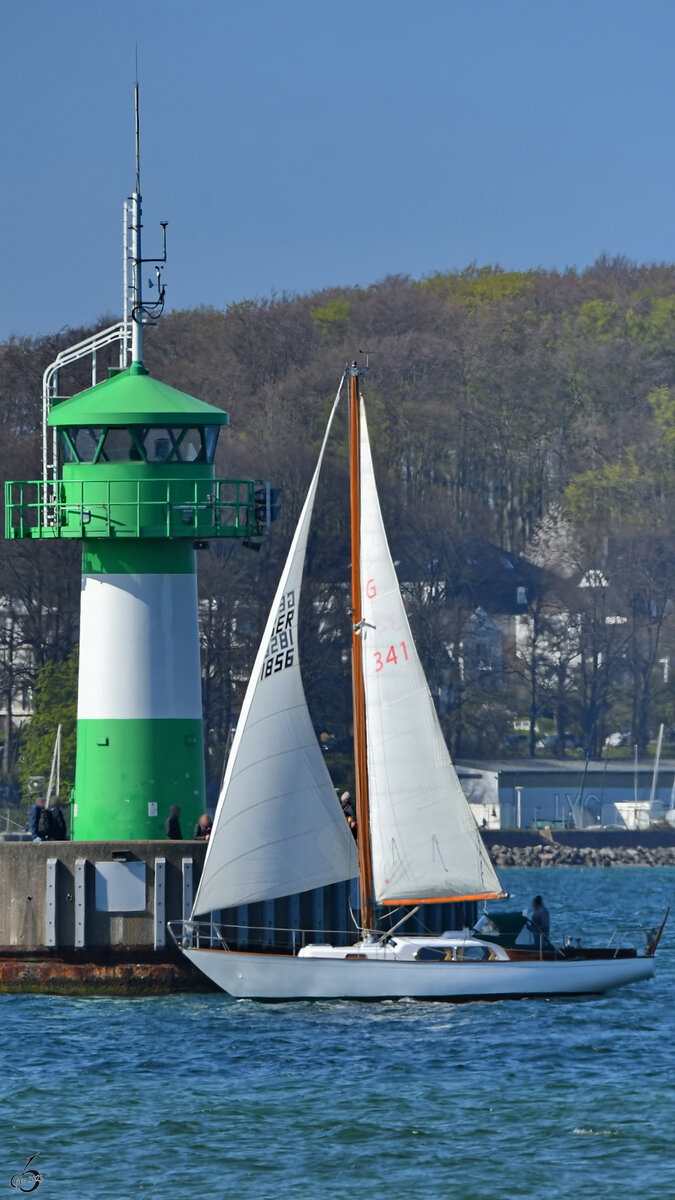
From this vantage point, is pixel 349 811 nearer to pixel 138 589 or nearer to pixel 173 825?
pixel 173 825

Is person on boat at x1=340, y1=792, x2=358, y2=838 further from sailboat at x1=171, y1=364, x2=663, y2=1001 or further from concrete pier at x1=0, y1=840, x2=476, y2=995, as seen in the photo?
concrete pier at x1=0, y1=840, x2=476, y2=995

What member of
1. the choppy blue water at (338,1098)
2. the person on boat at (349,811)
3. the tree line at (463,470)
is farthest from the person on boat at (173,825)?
the tree line at (463,470)

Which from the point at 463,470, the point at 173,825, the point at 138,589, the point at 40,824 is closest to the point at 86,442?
the point at 138,589

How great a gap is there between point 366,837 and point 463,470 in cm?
7380

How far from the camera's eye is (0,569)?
74.8 m

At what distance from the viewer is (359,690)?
3153cm

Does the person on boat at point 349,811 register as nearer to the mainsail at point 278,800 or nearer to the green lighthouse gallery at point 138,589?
the mainsail at point 278,800

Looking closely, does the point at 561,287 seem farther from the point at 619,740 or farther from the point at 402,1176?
the point at 402,1176

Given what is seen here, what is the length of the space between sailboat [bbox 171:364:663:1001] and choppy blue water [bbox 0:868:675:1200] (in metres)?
0.48

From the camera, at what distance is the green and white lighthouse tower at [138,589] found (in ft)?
105

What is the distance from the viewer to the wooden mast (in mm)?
30828

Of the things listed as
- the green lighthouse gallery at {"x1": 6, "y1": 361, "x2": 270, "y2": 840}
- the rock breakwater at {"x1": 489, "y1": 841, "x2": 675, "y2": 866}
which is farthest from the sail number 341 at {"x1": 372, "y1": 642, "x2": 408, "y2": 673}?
the rock breakwater at {"x1": 489, "y1": 841, "x2": 675, "y2": 866}

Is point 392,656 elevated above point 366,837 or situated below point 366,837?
above

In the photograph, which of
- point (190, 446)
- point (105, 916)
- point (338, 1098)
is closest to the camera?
point (338, 1098)
